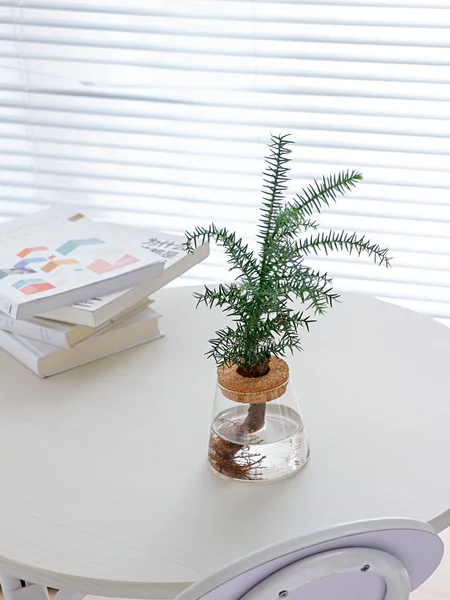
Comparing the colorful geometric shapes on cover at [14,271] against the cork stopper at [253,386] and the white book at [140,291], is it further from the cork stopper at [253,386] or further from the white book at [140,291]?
the cork stopper at [253,386]

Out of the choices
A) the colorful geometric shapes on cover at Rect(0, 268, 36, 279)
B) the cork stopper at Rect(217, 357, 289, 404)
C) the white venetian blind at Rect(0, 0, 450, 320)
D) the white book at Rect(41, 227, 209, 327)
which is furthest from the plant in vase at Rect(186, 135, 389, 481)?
the white venetian blind at Rect(0, 0, 450, 320)

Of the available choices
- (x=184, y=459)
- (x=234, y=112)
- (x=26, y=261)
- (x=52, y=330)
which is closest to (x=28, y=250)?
(x=26, y=261)

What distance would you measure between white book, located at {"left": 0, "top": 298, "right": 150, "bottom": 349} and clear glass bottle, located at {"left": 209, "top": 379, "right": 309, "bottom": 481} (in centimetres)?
35

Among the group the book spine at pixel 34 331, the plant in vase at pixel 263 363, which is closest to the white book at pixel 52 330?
the book spine at pixel 34 331

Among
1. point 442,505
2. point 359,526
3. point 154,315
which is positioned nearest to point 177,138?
point 154,315

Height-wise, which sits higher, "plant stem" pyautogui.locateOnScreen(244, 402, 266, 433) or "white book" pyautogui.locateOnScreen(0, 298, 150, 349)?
"plant stem" pyautogui.locateOnScreen(244, 402, 266, 433)

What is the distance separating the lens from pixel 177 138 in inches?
88.7

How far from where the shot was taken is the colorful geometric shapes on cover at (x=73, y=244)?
1.41m

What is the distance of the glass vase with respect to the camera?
1.04 meters

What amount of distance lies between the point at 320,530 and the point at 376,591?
156mm

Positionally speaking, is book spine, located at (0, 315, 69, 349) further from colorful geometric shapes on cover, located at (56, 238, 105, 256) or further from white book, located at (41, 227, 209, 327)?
colorful geometric shapes on cover, located at (56, 238, 105, 256)

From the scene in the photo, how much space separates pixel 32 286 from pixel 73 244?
0.55 feet

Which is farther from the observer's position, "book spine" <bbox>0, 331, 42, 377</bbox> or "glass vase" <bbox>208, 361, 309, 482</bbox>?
"book spine" <bbox>0, 331, 42, 377</bbox>

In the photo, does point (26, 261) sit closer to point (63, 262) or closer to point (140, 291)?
point (63, 262)
